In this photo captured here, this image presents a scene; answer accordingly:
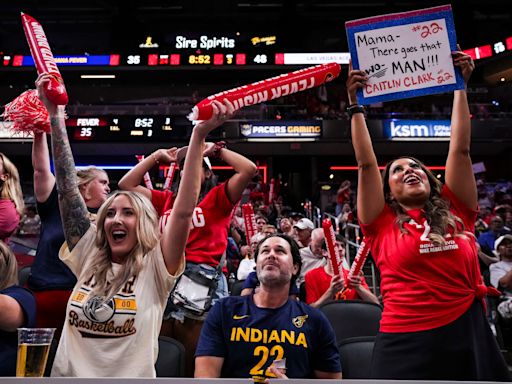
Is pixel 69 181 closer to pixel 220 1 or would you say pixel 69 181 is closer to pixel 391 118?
pixel 391 118

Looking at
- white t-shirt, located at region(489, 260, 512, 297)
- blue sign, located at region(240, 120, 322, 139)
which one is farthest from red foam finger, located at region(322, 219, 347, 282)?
blue sign, located at region(240, 120, 322, 139)

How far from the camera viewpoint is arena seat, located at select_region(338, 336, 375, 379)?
2293 millimetres

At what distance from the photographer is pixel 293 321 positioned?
2170 mm

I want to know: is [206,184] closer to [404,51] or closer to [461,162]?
[404,51]

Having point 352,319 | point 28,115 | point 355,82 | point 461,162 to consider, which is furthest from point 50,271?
point 461,162

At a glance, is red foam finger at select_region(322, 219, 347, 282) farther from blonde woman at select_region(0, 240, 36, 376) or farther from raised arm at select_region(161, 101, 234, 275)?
blonde woman at select_region(0, 240, 36, 376)

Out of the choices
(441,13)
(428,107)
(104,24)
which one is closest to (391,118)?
(428,107)

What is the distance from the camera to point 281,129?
16.1 metres

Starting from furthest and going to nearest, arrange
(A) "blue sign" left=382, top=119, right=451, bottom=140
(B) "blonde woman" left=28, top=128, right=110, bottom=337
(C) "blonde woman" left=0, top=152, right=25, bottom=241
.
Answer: (A) "blue sign" left=382, top=119, right=451, bottom=140, (C) "blonde woman" left=0, top=152, right=25, bottom=241, (B) "blonde woman" left=28, top=128, right=110, bottom=337

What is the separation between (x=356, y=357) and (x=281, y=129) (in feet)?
46.2

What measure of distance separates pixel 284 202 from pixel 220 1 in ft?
28.4

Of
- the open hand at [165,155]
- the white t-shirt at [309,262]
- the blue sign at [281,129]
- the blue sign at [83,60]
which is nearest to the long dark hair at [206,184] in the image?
the open hand at [165,155]

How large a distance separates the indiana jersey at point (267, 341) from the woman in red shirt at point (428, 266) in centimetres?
34

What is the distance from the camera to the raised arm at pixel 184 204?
1.68m
